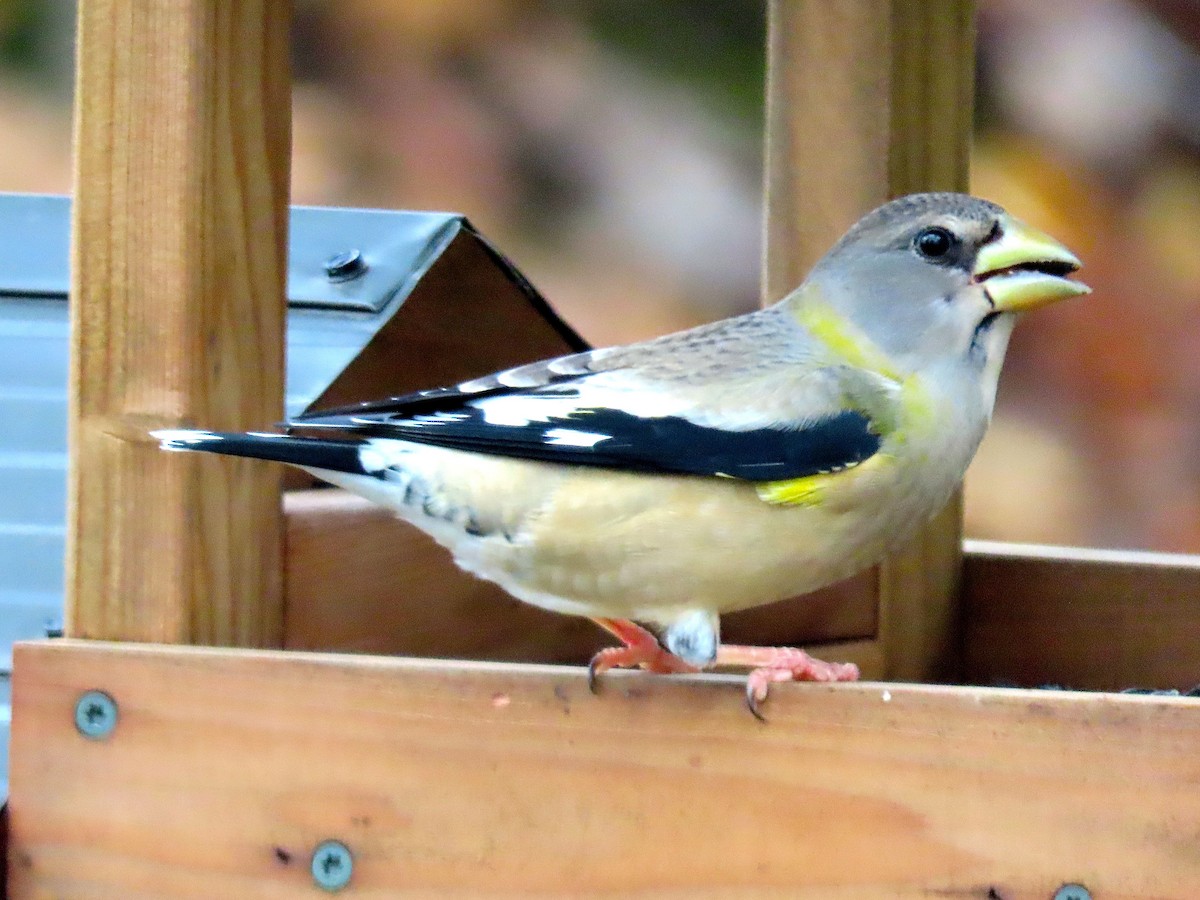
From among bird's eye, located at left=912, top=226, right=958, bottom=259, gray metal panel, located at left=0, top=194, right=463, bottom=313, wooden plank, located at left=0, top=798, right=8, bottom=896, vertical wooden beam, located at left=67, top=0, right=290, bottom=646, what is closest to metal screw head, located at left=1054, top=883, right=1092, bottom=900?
bird's eye, located at left=912, top=226, right=958, bottom=259

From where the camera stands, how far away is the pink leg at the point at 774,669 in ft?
Result: 6.46

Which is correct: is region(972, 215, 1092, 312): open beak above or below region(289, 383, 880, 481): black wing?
above

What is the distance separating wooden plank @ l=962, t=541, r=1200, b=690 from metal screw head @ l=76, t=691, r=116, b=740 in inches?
62.3

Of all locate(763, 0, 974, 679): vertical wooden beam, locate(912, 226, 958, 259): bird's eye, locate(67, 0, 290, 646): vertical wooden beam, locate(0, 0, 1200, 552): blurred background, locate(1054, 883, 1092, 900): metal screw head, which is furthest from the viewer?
locate(0, 0, 1200, 552): blurred background

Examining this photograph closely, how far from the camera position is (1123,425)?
4.41 metres

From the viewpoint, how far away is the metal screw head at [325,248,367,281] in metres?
2.81

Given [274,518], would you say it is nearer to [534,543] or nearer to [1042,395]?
[534,543]

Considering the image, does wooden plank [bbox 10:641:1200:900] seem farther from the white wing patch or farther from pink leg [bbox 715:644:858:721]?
the white wing patch

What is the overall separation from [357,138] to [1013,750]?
2.81 m

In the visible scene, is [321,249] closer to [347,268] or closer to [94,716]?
[347,268]

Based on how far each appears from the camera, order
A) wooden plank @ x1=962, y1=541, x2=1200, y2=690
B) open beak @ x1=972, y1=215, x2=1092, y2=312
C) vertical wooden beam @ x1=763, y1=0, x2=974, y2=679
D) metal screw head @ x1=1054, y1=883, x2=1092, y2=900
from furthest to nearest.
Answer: wooden plank @ x1=962, y1=541, x2=1200, y2=690 < vertical wooden beam @ x1=763, y1=0, x2=974, y2=679 < open beak @ x1=972, y1=215, x2=1092, y2=312 < metal screw head @ x1=1054, y1=883, x2=1092, y2=900

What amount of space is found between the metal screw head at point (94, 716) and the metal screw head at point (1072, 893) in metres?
1.06

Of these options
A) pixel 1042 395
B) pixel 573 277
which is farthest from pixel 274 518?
pixel 1042 395

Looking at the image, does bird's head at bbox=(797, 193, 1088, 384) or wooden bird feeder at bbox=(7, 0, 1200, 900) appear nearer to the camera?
wooden bird feeder at bbox=(7, 0, 1200, 900)
